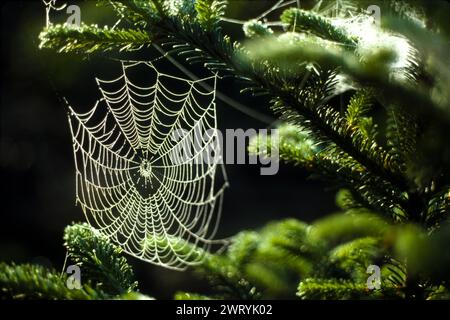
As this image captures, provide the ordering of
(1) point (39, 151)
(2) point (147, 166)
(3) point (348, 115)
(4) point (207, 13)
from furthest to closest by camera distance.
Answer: (1) point (39, 151), (2) point (147, 166), (3) point (348, 115), (4) point (207, 13)

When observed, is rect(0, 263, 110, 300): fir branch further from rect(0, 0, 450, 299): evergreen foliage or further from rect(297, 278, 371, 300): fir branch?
rect(297, 278, 371, 300): fir branch

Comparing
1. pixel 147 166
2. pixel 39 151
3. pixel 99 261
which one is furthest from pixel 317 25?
pixel 39 151

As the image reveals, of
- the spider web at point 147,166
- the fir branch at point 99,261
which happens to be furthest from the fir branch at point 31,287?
the spider web at point 147,166

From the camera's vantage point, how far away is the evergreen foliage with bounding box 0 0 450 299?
734 mm

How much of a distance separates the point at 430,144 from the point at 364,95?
0.98 ft

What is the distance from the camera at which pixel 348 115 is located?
101cm

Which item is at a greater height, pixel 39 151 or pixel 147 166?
pixel 39 151

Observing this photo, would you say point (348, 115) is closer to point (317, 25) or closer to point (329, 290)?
point (317, 25)

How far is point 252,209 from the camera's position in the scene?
4.84 meters

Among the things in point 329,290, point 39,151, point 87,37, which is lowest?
point 329,290

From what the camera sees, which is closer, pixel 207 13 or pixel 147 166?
pixel 207 13

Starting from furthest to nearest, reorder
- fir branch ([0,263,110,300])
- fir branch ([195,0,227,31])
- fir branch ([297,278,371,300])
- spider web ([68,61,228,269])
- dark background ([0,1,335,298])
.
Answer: dark background ([0,1,335,298]) < spider web ([68,61,228,269]) < fir branch ([297,278,371,300]) < fir branch ([195,0,227,31]) < fir branch ([0,263,110,300])

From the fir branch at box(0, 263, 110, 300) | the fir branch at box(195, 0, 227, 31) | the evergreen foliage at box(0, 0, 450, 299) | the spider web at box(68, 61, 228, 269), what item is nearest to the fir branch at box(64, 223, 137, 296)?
the evergreen foliage at box(0, 0, 450, 299)
